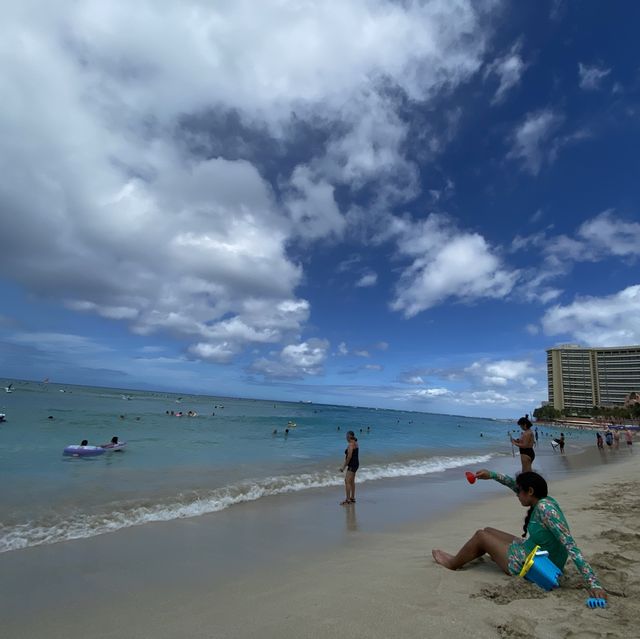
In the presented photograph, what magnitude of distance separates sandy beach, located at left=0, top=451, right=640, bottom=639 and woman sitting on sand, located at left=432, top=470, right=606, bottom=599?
0.60 feet

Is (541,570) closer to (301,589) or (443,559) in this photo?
(443,559)

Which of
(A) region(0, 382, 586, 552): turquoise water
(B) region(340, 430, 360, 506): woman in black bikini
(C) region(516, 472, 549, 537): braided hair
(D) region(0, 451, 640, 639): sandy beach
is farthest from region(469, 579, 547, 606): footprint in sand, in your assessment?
(A) region(0, 382, 586, 552): turquoise water

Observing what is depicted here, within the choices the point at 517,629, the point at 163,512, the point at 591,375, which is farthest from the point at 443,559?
the point at 591,375

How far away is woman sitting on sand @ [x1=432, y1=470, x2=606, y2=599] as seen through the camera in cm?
357

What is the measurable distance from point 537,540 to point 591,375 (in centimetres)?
16821

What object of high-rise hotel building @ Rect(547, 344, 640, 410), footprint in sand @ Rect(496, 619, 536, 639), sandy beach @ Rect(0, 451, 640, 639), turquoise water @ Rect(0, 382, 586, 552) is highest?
high-rise hotel building @ Rect(547, 344, 640, 410)

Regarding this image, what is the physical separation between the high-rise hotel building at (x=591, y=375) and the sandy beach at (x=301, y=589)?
157 metres

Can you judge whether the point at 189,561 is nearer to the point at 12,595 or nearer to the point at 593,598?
the point at 12,595

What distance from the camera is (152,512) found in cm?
852

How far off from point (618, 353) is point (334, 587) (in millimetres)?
168042

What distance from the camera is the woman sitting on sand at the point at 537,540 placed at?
3570 millimetres

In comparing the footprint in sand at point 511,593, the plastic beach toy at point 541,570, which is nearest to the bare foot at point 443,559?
the footprint in sand at point 511,593

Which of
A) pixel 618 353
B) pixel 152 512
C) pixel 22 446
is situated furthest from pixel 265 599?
pixel 618 353

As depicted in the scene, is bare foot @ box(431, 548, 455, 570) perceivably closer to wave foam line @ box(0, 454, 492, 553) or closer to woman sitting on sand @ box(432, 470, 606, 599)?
woman sitting on sand @ box(432, 470, 606, 599)
